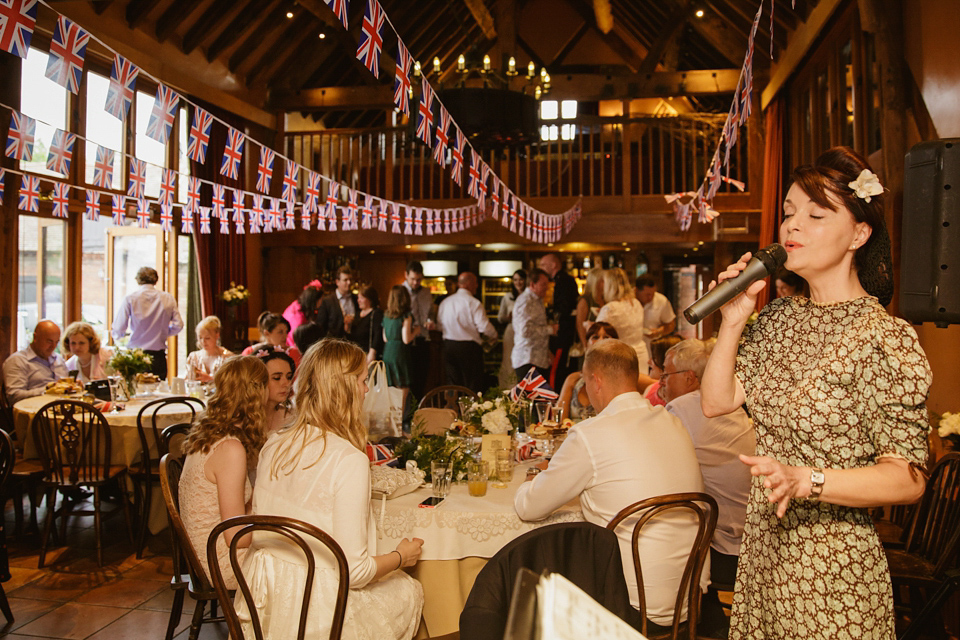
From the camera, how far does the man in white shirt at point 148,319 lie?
6.92 metres

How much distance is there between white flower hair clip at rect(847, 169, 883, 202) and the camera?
1.32 metres

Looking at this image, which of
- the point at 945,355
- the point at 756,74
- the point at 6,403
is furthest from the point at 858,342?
the point at 756,74

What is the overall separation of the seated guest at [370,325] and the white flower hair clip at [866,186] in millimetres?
6528

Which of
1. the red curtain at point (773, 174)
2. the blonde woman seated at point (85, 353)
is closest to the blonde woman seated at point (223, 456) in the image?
the blonde woman seated at point (85, 353)

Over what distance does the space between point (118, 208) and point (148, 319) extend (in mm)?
1245

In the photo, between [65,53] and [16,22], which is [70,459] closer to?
[65,53]

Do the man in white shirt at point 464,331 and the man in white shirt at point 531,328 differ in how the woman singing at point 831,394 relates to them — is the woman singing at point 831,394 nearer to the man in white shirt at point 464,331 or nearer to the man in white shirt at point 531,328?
the man in white shirt at point 531,328

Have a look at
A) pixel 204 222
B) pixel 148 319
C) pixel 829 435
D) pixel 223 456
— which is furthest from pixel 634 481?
pixel 204 222

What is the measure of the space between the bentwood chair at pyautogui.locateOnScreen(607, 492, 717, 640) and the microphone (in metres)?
0.91

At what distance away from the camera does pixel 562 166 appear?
34.3ft

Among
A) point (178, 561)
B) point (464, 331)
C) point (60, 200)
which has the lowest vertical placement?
point (178, 561)

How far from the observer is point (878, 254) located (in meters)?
1.42

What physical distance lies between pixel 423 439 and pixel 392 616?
3.02 feet

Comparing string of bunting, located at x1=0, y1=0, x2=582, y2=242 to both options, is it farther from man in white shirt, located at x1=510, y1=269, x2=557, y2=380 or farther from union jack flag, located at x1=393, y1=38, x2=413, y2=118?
man in white shirt, located at x1=510, y1=269, x2=557, y2=380
